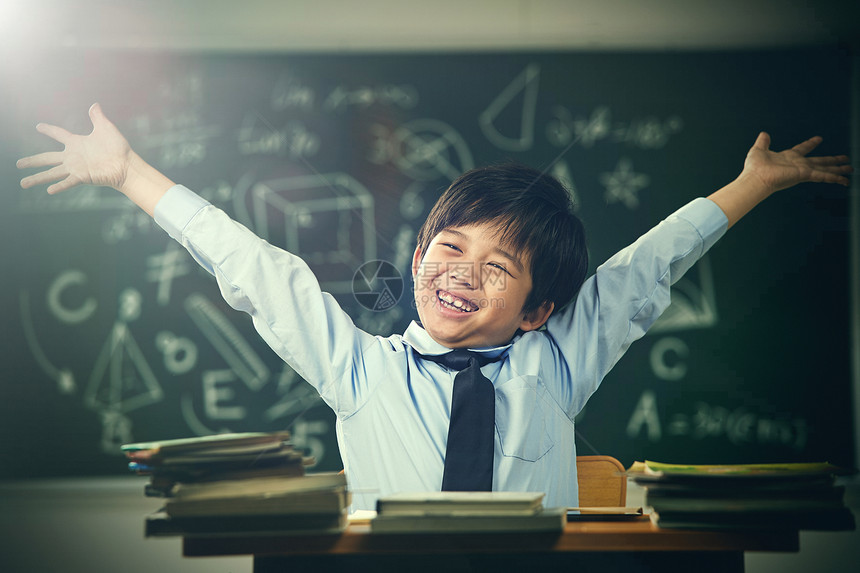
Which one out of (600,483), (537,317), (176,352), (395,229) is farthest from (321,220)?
(600,483)

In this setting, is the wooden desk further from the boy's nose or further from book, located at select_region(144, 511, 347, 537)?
the boy's nose

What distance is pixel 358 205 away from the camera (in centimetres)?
209

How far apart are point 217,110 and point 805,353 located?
1861mm

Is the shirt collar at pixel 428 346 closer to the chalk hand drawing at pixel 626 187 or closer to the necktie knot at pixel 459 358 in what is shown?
the necktie knot at pixel 459 358

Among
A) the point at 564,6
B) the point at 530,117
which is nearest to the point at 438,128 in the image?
the point at 530,117

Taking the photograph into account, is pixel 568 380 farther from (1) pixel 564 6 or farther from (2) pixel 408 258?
(1) pixel 564 6

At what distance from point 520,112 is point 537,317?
2.68 ft

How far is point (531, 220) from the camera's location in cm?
151

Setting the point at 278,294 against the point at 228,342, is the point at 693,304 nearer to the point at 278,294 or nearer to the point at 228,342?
the point at 278,294

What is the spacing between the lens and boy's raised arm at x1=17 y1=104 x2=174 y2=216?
56.5 inches

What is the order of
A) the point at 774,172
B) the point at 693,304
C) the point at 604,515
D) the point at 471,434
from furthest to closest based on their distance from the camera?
the point at 693,304 → the point at 774,172 → the point at 471,434 → the point at 604,515

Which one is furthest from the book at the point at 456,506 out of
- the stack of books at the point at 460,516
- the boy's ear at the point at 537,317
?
the boy's ear at the point at 537,317

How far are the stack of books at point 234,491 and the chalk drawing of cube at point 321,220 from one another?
1.10 meters

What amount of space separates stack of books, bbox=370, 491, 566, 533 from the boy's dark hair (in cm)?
65
